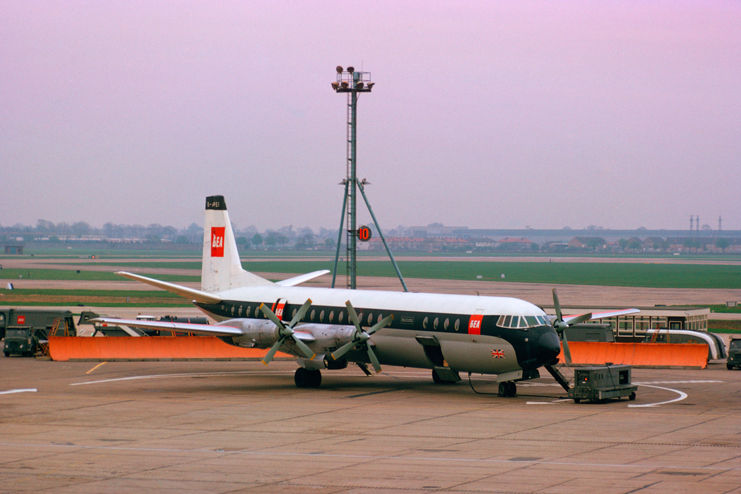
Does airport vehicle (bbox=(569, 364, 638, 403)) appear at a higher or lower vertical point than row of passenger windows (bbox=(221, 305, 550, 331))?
lower

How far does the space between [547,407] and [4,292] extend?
86.1m

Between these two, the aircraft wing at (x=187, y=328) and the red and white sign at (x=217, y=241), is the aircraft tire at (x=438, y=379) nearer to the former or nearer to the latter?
the aircraft wing at (x=187, y=328)

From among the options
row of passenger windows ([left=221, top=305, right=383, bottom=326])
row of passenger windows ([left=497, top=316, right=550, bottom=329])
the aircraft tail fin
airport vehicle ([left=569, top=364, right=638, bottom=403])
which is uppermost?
the aircraft tail fin

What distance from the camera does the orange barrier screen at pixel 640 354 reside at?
41812mm

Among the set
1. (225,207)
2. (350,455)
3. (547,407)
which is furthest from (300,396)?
(225,207)

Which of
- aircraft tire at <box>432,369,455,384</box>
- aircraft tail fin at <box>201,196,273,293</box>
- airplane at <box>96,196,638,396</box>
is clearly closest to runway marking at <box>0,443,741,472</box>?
airplane at <box>96,196,638,396</box>

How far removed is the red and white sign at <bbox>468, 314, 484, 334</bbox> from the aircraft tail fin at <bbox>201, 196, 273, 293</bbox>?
14.0 metres

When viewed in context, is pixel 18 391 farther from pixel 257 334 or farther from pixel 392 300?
pixel 392 300

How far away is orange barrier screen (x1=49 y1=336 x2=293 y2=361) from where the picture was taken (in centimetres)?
4500

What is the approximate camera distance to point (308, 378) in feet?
117

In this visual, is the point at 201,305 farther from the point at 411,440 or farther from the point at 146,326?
the point at 411,440

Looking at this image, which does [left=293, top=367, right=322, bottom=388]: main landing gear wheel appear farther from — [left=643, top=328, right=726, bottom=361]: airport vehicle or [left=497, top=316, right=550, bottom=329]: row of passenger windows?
[left=643, top=328, right=726, bottom=361]: airport vehicle

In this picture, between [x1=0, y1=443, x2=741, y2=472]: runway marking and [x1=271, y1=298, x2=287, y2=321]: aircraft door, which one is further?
[x1=271, y1=298, x2=287, y2=321]: aircraft door

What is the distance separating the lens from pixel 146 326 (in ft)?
114
